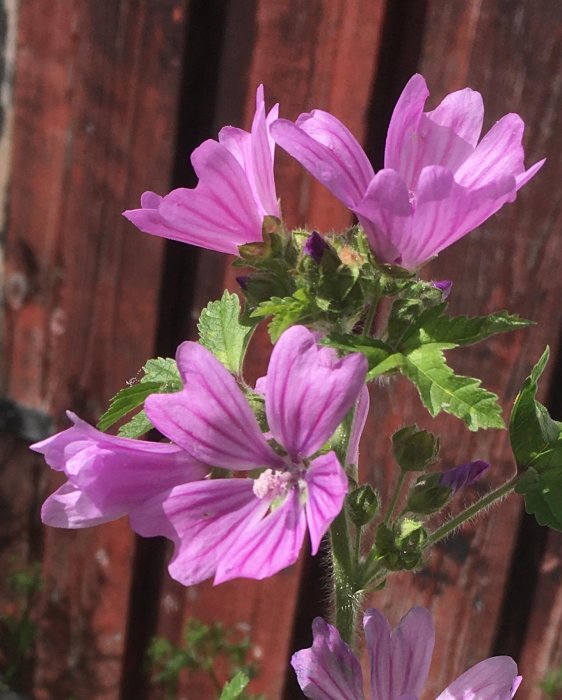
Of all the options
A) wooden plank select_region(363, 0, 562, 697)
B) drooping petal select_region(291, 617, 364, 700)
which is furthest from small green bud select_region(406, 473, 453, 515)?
wooden plank select_region(363, 0, 562, 697)

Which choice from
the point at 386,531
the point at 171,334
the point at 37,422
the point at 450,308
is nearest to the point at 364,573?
the point at 386,531

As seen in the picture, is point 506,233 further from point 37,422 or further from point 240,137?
point 37,422

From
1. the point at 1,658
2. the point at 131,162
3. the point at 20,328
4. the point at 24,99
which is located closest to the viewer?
the point at 131,162

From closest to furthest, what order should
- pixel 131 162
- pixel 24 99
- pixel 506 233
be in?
pixel 506 233 → pixel 131 162 → pixel 24 99

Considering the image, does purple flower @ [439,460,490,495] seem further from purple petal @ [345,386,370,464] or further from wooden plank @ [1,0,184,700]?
wooden plank @ [1,0,184,700]

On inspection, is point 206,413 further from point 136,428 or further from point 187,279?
point 187,279

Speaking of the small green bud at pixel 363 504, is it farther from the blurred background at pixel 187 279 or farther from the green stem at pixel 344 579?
the blurred background at pixel 187 279
